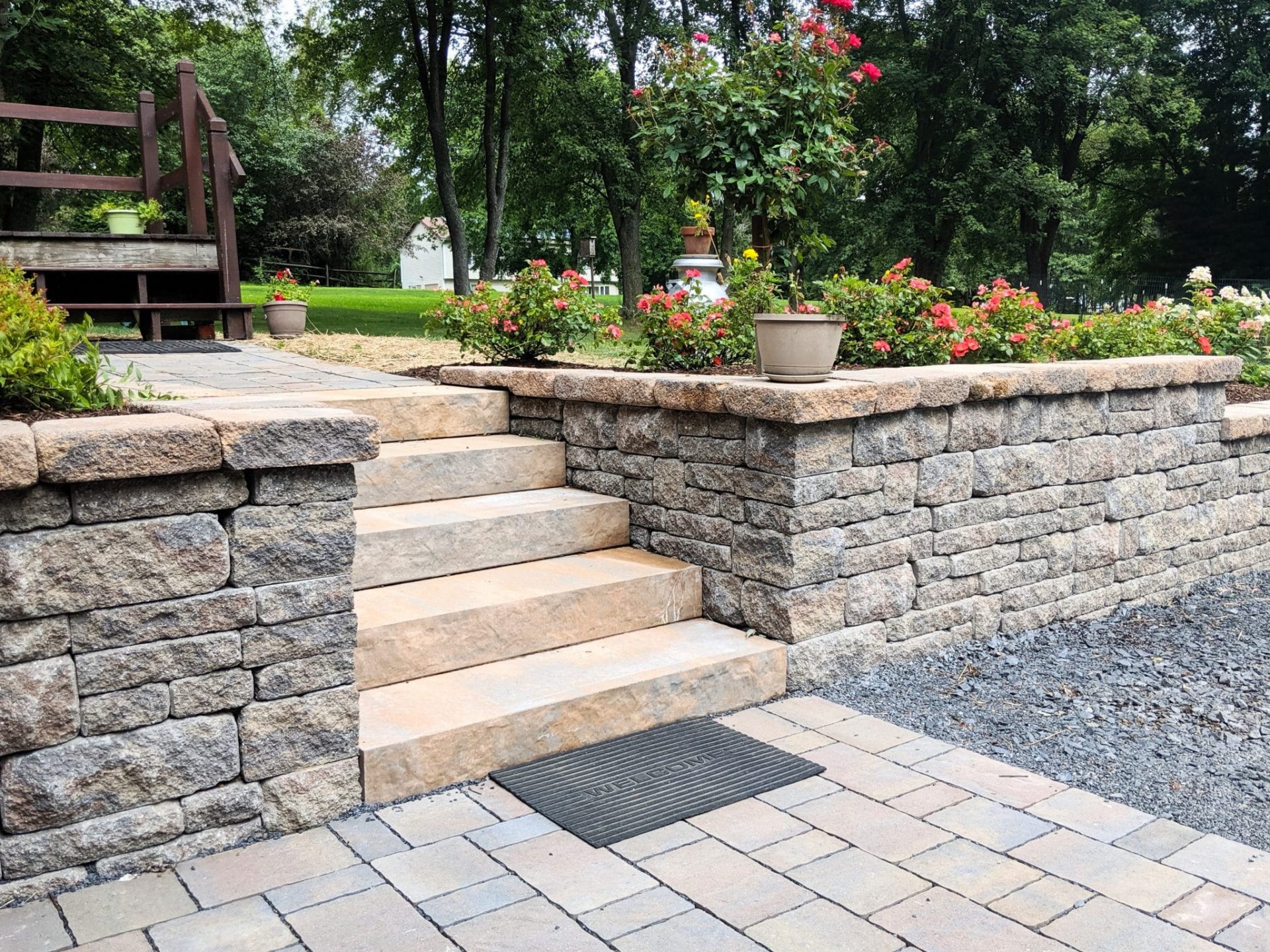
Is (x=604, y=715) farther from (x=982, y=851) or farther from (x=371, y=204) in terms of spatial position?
(x=371, y=204)

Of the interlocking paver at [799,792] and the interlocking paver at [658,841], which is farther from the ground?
A: the interlocking paver at [658,841]

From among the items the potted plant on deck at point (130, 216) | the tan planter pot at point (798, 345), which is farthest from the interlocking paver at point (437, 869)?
the potted plant on deck at point (130, 216)

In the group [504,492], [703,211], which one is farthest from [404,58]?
[504,492]

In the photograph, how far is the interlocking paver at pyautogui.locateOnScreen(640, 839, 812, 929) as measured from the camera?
7.68ft

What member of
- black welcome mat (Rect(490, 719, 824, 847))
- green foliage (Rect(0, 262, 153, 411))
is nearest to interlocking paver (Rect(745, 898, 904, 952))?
black welcome mat (Rect(490, 719, 824, 847))

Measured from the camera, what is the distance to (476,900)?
7.75 feet

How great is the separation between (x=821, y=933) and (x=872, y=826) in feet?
1.82

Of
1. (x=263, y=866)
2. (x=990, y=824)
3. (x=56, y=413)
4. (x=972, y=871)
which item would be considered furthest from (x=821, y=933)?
(x=56, y=413)

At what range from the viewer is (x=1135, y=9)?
24.5m

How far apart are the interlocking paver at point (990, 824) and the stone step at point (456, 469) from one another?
2.30 meters

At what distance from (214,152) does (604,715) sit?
6.27 m

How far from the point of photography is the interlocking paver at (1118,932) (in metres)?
2.18

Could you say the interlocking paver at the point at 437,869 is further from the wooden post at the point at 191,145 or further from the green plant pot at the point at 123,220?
the green plant pot at the point at 123,220

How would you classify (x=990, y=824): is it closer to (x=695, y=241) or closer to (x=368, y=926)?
(x=368, y=926)
